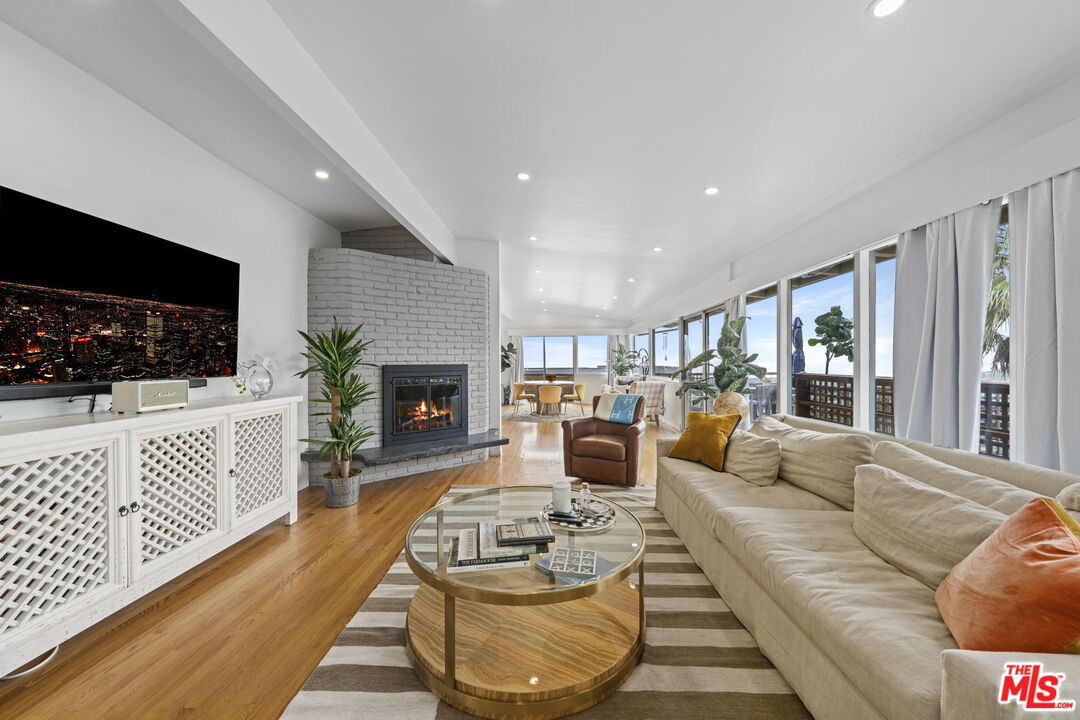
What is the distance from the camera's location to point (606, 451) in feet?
12.9

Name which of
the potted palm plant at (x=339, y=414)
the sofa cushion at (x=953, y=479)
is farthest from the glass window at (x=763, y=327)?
the potted palm plant at (x=339, y=414)

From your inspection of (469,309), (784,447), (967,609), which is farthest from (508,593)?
(469,309)

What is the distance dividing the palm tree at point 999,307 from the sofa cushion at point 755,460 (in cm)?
121

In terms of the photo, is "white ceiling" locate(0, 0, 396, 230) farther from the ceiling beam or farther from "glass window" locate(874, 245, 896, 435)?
"glass window" locate(874, 245, 896, 435)

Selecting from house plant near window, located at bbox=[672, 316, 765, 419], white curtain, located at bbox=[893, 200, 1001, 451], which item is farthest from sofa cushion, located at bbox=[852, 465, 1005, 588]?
house plant near window, located at bbox=[672, 316, 765, 419]

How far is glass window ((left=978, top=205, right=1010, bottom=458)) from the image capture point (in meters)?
2.36

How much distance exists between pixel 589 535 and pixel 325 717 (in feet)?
3.65

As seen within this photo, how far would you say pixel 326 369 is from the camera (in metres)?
3.51

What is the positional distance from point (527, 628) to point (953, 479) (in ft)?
5.79

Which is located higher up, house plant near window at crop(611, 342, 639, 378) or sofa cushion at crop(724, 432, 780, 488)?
house plant near window at crop(611, 342, 639, 378)

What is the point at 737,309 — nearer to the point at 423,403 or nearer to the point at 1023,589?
the point at 423,403

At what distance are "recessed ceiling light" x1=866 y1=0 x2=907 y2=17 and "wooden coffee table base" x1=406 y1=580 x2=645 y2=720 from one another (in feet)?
7.71

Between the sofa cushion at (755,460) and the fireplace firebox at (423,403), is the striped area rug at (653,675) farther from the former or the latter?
the fireplace firebox at (423,403)

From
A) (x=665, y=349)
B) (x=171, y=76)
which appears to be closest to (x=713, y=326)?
(x=665, y=349)
